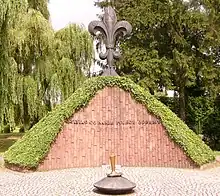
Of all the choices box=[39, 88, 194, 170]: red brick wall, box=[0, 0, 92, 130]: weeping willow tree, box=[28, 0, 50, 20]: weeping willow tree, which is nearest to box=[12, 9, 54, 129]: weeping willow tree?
box=[0, 0, 92, 130]: weeping willow tree

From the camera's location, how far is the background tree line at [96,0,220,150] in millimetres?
18719

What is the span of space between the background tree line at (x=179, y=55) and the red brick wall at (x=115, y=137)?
799cm

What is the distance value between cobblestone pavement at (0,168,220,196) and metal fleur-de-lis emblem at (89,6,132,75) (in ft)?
10.9

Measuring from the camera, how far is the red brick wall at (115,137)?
10.5 meters

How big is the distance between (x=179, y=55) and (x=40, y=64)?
22.3 ft

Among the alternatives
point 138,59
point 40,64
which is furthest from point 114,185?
point 138,59

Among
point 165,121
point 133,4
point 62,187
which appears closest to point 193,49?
point 133,4

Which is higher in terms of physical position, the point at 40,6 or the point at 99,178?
the point at 40,6

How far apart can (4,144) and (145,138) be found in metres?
8.46

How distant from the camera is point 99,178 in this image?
28.8ft

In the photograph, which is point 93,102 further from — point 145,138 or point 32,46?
point 32,46

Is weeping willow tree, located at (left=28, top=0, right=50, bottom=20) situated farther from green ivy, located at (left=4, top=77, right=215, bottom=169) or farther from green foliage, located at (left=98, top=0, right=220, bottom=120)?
green ivy, located at (left=4, top=77, right=215, bottom=169)

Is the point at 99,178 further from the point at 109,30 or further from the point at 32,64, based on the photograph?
the point at 32,64

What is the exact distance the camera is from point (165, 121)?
1071cm
